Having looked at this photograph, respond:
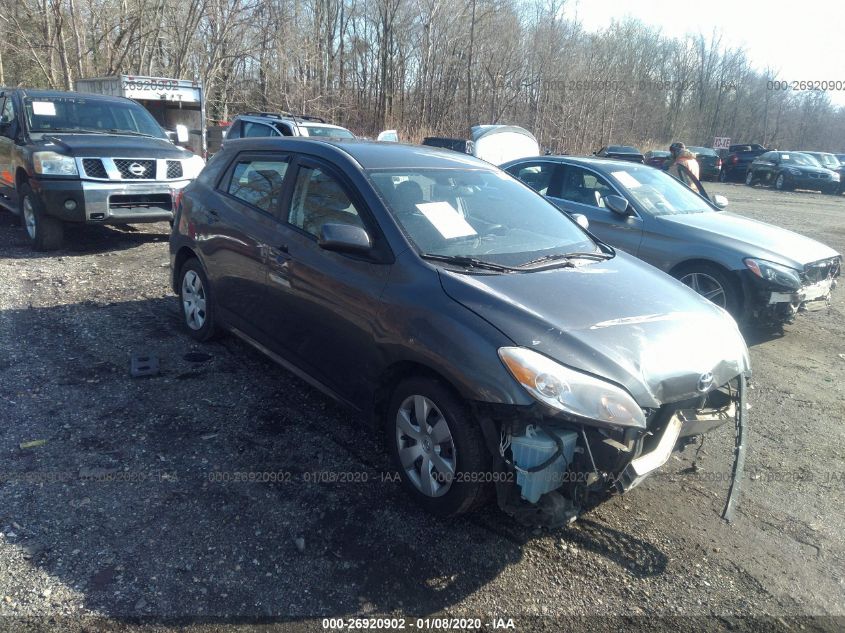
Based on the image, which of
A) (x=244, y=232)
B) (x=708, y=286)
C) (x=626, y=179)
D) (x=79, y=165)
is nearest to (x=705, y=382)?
(x=244, y=232)

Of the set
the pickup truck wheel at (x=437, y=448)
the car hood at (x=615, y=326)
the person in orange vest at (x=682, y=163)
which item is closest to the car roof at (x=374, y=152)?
the car hood at (x=615, y=326)

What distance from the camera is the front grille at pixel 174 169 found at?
27.9 ft

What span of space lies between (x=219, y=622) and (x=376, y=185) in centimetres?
245

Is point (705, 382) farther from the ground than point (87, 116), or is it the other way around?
point (87, 116)

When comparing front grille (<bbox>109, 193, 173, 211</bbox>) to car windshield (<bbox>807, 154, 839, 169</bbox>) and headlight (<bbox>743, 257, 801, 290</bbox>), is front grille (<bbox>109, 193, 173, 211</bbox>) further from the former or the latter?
car windshield (<bbox>807, 154, 839, 169</bbox>)

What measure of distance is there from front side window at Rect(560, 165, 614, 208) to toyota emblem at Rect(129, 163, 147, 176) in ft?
17.7

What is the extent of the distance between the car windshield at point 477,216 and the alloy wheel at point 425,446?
34.8 inches

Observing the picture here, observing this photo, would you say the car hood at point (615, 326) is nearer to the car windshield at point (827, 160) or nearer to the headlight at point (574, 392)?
the headlight at point (574, 392)

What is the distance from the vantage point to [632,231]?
271 inches

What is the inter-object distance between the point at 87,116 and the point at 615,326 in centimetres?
874

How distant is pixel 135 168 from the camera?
26.9 feet

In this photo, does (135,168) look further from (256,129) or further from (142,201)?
(256,129)

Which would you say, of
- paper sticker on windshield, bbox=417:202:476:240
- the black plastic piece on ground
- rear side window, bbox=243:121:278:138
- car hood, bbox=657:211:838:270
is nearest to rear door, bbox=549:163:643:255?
car hood, bbox=657:211:838:270

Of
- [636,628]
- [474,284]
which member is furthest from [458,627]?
[474,284]
